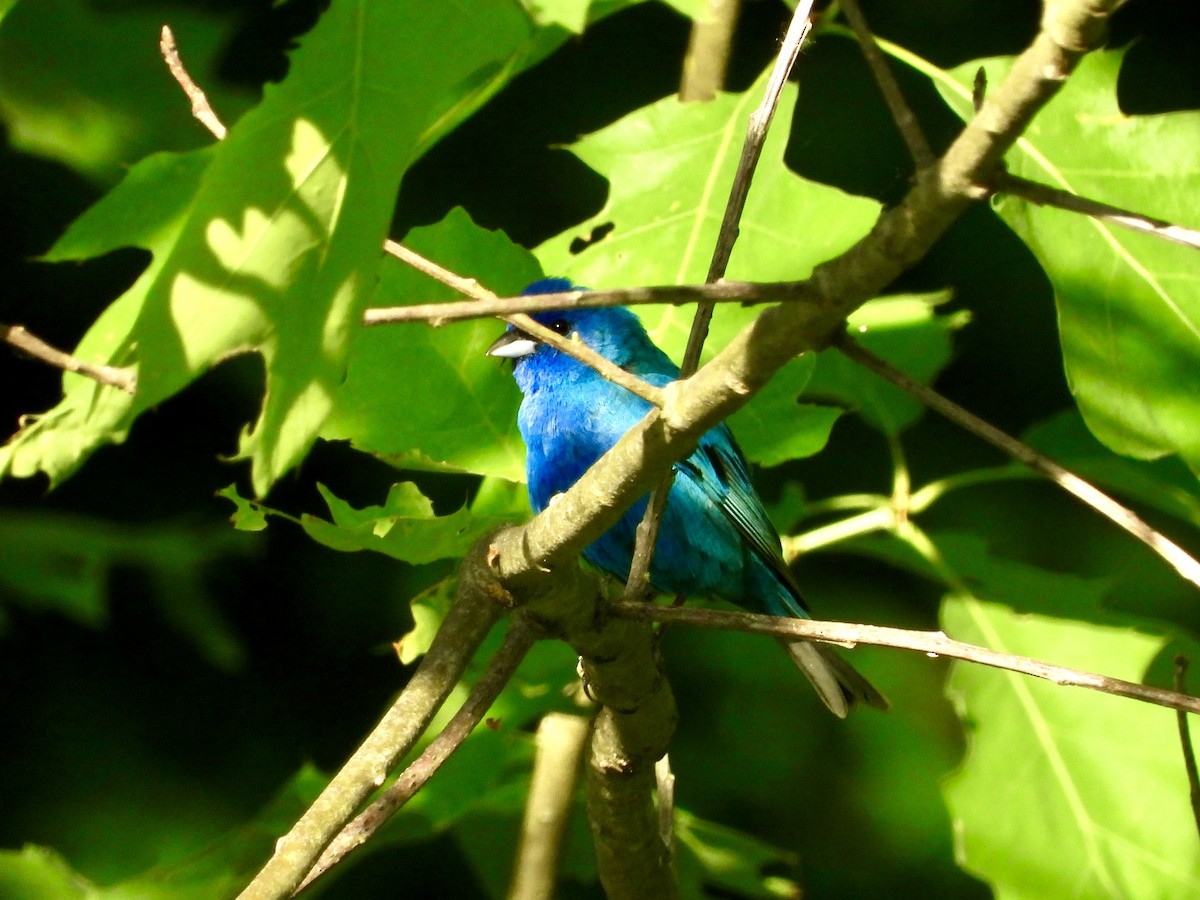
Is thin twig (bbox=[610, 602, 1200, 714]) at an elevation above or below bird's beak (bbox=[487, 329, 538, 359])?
above

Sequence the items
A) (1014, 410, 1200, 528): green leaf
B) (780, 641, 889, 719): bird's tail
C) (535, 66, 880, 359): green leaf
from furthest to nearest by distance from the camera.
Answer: (780, 641, 889, 719): bird's tail < (1014, 410, 1200, 528): green leaf < (535, 66, 880, 359): green leaf

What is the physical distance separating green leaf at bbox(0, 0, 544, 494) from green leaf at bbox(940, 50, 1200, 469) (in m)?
0.81

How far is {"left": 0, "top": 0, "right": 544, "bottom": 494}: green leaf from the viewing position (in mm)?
888

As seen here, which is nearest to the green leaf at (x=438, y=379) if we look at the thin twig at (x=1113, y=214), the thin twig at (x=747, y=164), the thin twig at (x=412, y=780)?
the thin twig at (x=412, y=780)

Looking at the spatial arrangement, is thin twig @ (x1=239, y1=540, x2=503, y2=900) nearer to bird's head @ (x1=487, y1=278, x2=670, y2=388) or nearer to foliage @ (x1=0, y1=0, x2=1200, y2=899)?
foliage @ (x1=0, y1=0, x2=1200, y2=899)

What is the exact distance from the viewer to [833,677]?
232 cm

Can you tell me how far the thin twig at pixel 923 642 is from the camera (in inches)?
35.8

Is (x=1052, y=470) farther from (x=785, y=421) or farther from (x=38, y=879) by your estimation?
(x=38, y=879)

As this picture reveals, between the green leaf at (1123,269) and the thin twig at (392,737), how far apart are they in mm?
720

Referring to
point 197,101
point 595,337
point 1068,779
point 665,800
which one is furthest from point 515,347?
point 197,101

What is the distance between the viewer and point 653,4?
10.9ft

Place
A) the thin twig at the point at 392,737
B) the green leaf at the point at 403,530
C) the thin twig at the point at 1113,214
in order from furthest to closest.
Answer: the green leaf at the point at 403,530
the thin twig at the point at 392,737
the thin twig at the point at 1113,214

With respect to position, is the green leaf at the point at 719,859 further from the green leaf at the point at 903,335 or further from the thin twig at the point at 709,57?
the thin twig at the point at 709,57

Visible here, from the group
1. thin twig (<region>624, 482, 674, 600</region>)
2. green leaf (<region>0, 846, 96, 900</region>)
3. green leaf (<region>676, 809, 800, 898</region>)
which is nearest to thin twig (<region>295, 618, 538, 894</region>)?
thin twig (<region>624, 482, 674, 600</region>)
